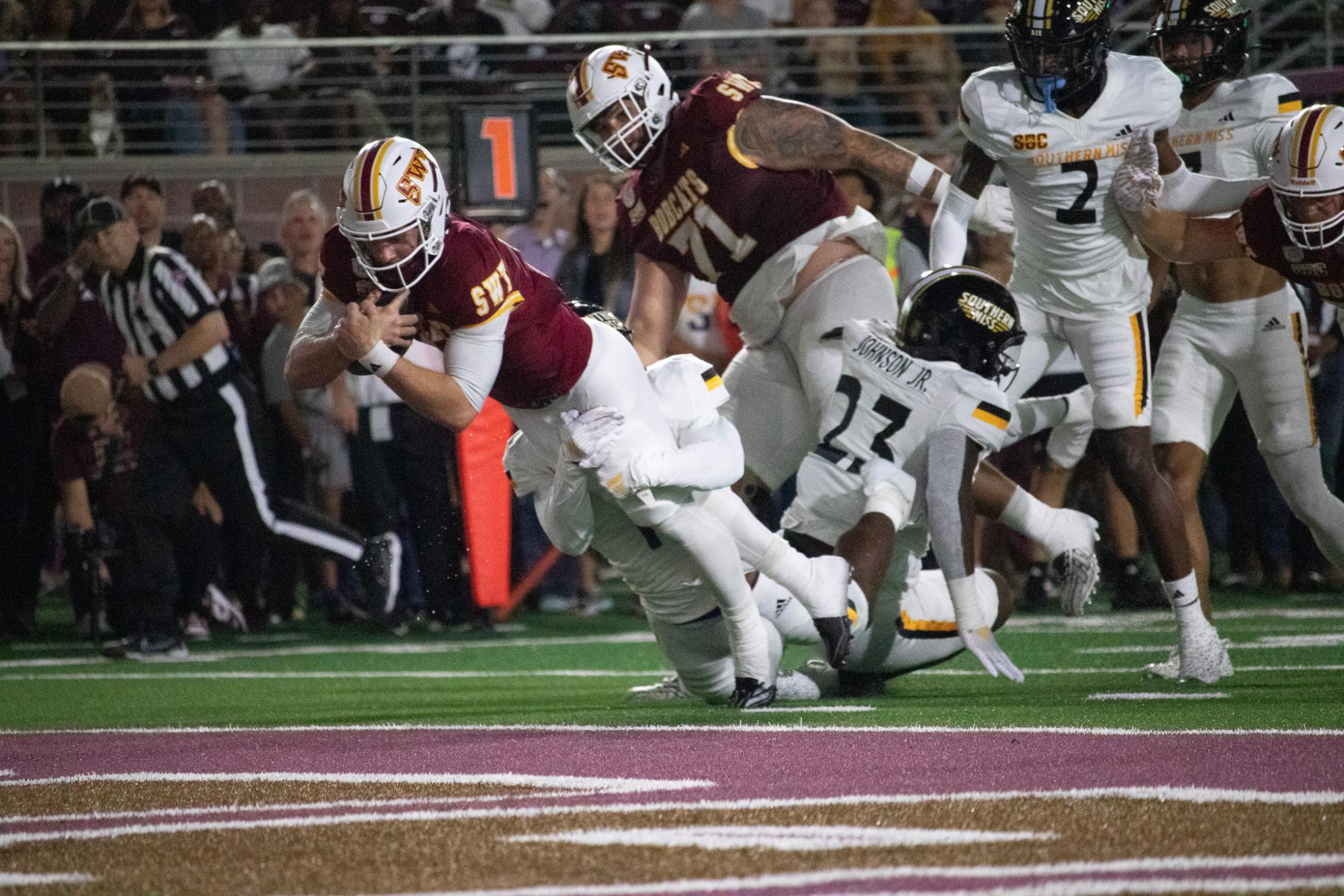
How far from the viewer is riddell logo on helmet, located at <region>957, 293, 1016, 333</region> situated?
18.4 ft

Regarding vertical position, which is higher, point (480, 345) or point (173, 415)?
point (480, 345)

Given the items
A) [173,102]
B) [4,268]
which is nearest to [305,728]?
[4,268]

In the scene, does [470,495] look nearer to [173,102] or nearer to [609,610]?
[609,610]

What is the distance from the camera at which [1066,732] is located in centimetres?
443

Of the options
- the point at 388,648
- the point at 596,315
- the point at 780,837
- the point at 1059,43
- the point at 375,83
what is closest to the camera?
the point at 780,837

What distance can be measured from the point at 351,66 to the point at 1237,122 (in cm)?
801

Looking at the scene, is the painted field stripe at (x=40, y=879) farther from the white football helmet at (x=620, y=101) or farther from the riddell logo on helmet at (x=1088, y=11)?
the riddell logo on helmet at (x=1088, y=11)

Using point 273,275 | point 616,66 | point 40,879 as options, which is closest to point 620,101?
point 616,66

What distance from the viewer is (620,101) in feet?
19.8

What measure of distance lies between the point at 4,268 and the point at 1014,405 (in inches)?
211

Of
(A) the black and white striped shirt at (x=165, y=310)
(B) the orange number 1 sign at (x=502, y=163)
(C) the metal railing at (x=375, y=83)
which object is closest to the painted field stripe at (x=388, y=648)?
(A) the black and white striped shirt at (x=165, y=310)

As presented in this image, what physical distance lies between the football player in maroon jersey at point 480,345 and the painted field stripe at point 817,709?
0.06 m

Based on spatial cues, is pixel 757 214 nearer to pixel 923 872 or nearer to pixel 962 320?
pixel 962 320

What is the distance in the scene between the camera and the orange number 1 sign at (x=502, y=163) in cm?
1024
